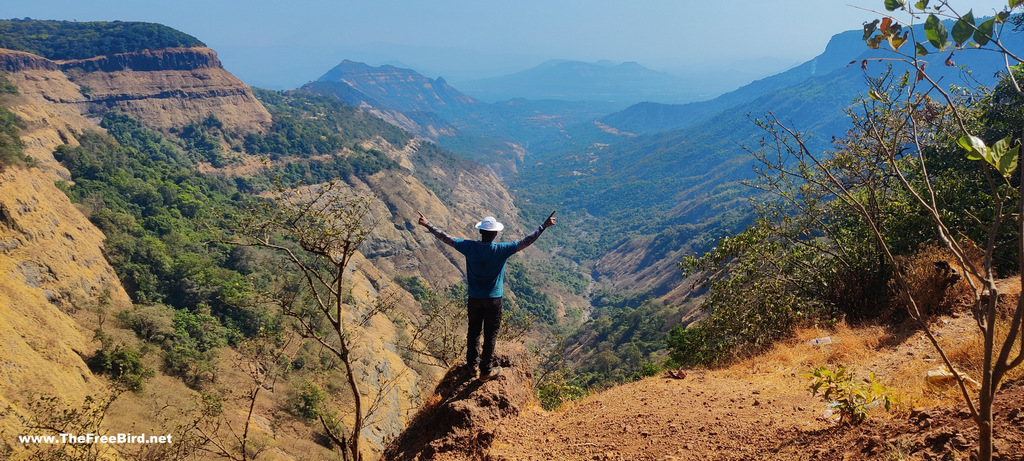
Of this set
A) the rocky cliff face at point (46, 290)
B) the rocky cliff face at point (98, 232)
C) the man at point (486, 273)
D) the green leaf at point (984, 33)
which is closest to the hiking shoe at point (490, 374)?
the man at point (486, 273)

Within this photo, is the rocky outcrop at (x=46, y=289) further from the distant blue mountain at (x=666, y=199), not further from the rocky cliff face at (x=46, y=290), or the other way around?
the distant blue mountain at (x=666, y=199)

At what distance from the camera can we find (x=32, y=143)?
4853 centimetres

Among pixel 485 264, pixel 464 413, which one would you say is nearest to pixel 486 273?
pixel 485 264

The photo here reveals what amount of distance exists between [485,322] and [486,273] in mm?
762

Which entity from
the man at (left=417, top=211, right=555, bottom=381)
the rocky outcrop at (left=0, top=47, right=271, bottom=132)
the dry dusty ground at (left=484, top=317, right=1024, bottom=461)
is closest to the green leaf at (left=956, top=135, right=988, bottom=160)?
the dry dusty ground at (left=484, top=317, right=1024, bottom=461)

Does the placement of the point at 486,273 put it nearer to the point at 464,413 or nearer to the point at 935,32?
Answer: the point at 464,413

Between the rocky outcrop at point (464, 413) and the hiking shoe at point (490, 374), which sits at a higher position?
the hiking shoe at point (490, 374)

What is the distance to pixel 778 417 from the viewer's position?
5512 millimetres

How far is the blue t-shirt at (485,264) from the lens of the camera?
251 inches

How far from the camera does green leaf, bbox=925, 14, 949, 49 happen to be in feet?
8.85

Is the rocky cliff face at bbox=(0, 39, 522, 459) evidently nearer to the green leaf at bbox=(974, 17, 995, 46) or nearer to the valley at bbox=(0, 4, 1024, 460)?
the valley at bbox=(0, 4, 1024, 460)

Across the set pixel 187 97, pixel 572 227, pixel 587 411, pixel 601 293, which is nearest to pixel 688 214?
pixel 572 227

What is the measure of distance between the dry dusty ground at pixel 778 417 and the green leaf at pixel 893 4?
3233 mm

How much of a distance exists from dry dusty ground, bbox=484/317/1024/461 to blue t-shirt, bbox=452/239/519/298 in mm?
1816
